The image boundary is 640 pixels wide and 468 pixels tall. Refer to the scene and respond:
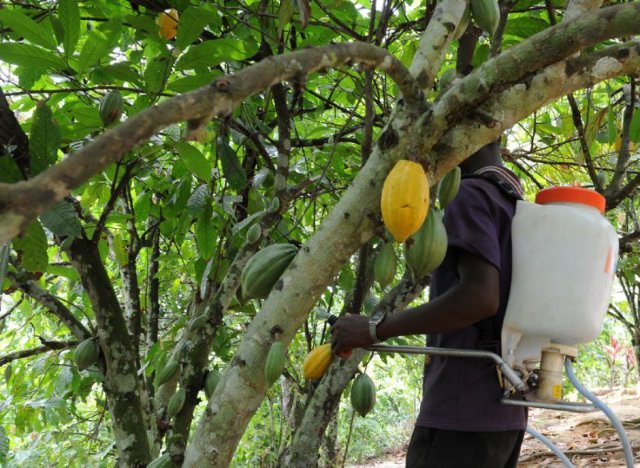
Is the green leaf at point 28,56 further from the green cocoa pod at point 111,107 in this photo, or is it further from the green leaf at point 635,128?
the green leaf at point 635,128

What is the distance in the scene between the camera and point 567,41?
2.78 feet

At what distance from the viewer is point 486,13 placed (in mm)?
1246

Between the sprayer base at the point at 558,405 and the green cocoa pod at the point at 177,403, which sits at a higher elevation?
the sprayer base at the point at 558,405

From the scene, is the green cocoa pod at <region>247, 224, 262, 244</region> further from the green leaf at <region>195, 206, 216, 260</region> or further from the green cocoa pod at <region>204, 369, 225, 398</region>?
the green leaf at <region>195, 206, 216, 260</region>

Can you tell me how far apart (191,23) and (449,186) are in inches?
30.3

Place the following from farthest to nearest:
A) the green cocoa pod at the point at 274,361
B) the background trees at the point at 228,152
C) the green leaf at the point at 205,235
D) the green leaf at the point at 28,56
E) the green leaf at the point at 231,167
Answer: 1. the green leaf at the point at 205,235
2. the green leaf at the point at 231,167
3. the green leaf at the point at 28,56
4. the green cocoa pod at the point at 274,361
5. the background trees at the point at 228,152

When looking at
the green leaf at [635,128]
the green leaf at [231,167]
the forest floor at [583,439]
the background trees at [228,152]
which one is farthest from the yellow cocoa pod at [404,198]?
the forest floor at [583,439]

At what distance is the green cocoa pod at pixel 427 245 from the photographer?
3.39 feet

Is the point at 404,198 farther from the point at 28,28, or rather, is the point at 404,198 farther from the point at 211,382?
the point at 28,28

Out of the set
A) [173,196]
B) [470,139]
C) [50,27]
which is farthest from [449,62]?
[470,139]

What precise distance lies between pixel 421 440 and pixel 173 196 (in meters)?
1.17

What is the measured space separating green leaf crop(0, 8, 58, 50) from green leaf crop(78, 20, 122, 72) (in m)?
0.07

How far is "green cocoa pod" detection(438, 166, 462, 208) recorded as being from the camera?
1102 mm

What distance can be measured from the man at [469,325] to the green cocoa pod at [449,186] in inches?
13.4
